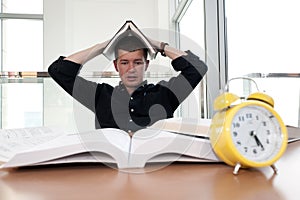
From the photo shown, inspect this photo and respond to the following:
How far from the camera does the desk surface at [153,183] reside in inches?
12.7

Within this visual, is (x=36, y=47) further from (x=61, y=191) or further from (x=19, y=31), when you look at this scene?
(x=61, y=191)

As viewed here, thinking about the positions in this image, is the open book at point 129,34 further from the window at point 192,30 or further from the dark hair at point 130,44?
the window at point 192,30

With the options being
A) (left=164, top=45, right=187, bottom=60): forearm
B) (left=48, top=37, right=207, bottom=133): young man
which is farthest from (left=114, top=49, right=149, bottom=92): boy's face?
(left=164, top=45, right=187, bottom=60): forearm

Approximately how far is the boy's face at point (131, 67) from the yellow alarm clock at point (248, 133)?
560 millimetres

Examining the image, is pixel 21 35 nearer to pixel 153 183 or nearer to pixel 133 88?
pixel 133 88

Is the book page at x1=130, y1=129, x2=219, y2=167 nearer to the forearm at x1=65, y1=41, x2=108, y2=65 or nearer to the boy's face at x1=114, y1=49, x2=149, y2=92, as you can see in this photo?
the boy's face at x1=114, y1=49, x2=149, y2=92

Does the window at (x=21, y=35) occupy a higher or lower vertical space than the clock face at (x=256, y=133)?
higher

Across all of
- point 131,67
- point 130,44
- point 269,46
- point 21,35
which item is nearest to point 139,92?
point 131,67

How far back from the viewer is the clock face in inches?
16.0

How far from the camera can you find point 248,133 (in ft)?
1.38

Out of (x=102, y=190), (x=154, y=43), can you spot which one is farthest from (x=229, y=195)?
(x=154, y=43)

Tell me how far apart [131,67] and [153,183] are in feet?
2.42

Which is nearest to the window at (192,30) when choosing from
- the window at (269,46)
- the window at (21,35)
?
the window at (269,46)

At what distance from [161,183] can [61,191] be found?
11 cm
